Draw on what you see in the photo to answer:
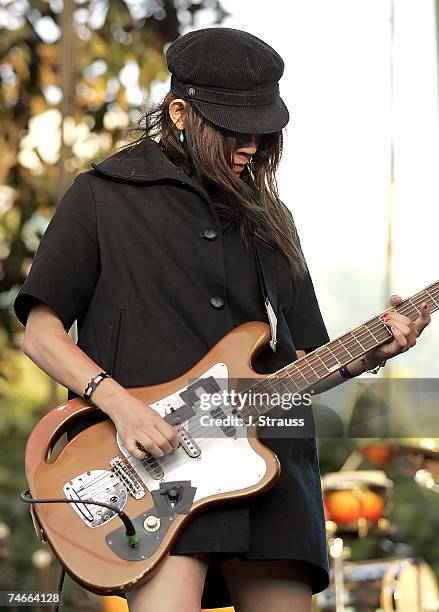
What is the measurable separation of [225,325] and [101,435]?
0.27 meters

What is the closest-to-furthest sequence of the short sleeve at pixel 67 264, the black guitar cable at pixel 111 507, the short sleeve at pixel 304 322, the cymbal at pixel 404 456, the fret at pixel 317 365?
the black guitar cable at pixel 111 507
the short sleeve at pixel 67 264
the fret at pixel 317 365
the short sleeve at pixel 304 322
the cymbal at pixel 404 456

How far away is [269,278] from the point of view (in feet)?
6.18

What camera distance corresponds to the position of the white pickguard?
1.69 m

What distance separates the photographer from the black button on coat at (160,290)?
1.77 m

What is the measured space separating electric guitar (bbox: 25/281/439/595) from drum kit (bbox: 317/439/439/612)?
2.04 metres

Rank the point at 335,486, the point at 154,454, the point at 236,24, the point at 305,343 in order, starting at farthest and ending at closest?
1. the point at 335,486
2. the point at 236,24
3. the point at 305,343
4. the point at 154,454

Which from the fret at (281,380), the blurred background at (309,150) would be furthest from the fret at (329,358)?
the blurred background at (309,150)

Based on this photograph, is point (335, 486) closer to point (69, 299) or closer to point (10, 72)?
point (10, 72)

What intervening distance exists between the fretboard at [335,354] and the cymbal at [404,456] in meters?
1.60

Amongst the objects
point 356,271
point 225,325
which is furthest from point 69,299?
point 356,271

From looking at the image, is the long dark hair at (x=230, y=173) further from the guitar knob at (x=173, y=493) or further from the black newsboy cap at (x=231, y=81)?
the guitar knob at (x=173, y=493)

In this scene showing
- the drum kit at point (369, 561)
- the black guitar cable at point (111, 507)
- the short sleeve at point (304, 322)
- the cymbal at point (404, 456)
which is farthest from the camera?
the drum kit at point (369, 561)

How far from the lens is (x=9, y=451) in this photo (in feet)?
12.3

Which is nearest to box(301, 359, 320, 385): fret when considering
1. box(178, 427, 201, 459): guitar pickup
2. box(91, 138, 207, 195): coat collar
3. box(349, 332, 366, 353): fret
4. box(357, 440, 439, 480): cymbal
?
box(349, 332, 366, 353): fret
